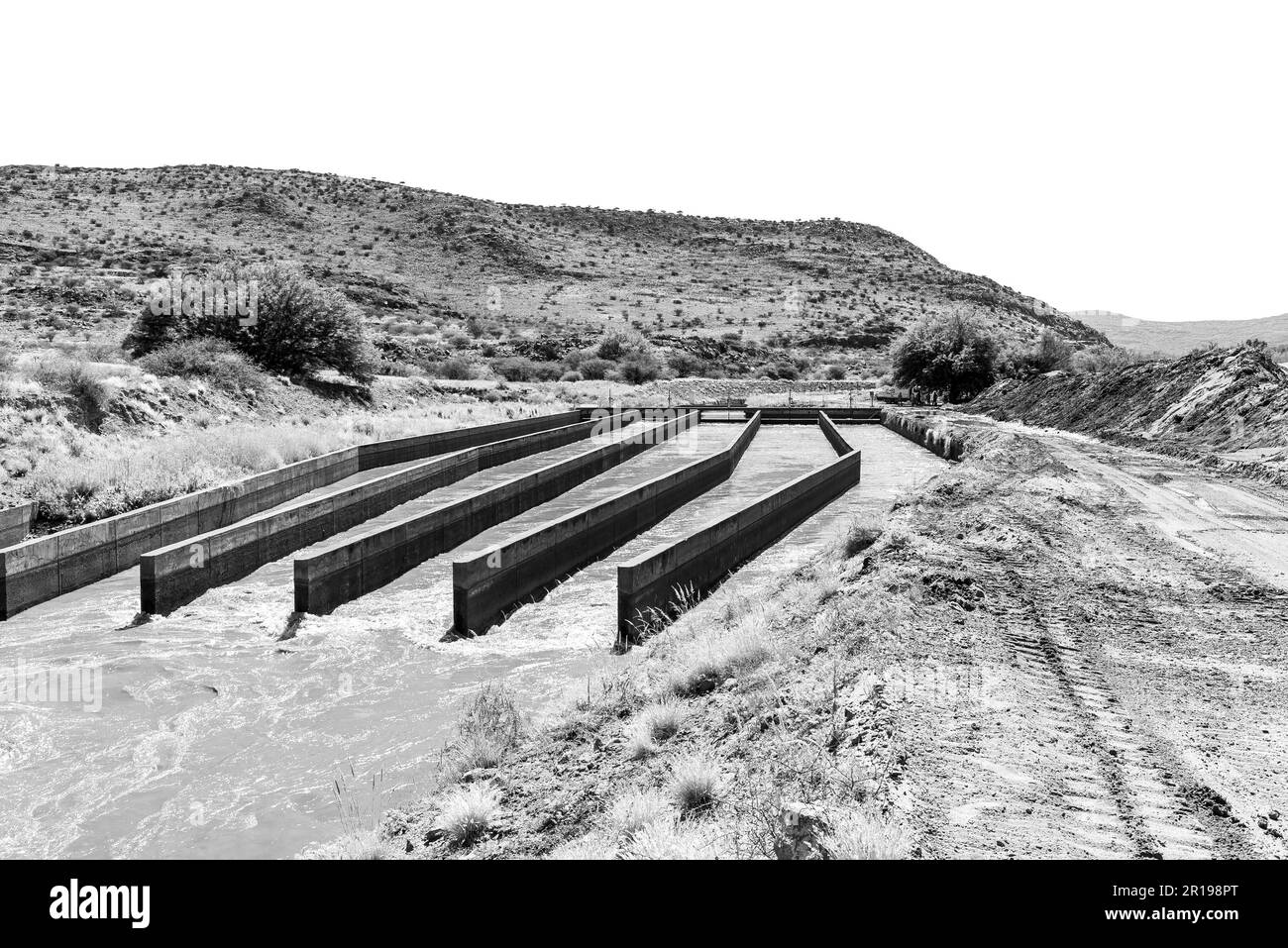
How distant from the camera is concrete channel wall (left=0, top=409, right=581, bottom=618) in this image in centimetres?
1350

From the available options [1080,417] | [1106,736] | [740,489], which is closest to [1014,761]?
[1106,736]

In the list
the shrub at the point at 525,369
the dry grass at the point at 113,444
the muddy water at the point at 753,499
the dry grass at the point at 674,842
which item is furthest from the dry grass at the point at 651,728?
the shrub at the point at 525,369

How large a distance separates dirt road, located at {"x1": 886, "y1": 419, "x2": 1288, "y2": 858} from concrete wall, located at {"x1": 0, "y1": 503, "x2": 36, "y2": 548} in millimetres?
14862

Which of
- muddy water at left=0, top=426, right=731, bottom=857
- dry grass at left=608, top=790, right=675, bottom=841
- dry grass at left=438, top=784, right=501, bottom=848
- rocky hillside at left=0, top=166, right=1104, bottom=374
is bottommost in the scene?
muddy water at left=0, top=426, right=731, bottom=857

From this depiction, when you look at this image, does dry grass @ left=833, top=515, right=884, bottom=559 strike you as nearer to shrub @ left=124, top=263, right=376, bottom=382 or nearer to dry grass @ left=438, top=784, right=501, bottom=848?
dry grass @ left=438, top=784, right=501, bottom=848

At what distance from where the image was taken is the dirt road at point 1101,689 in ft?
17.3

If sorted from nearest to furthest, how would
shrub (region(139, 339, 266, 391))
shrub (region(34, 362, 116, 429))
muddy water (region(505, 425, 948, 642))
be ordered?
muddy water (region(505, 425, 948, 642)) → shrub (region(34, 362, 116, 429)) → shrub (region(139, 339, 266, 391))

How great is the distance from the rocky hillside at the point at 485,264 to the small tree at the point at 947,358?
53.2 feet

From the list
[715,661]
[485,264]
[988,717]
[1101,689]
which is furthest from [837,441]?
[485,264]

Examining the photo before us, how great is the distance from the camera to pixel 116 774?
8.48 metres

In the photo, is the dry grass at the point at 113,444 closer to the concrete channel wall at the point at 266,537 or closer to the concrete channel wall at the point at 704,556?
the concrete channel wall at the point at 266,537

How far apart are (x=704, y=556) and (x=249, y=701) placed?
739 centimetres

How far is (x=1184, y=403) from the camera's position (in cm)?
2761

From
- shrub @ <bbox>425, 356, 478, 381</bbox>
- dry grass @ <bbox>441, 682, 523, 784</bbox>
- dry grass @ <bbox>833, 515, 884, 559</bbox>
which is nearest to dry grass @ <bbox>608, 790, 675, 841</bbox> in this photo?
dry grass @ <bbox>441, 682, 523, 784</bbox>
